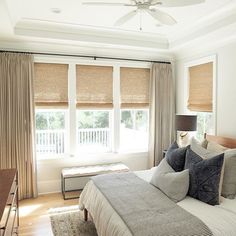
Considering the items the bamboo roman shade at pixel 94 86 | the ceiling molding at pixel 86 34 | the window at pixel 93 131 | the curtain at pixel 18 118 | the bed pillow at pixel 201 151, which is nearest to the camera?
the bed pillow at pixel 201 151

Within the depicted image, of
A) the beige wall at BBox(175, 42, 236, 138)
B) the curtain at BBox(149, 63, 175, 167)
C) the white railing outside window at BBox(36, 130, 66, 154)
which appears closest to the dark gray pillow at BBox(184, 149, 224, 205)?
the beige wall at BBox(175, 42, 236, 138)

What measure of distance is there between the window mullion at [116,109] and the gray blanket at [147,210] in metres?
1.91

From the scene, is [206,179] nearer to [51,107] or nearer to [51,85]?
[51,107]

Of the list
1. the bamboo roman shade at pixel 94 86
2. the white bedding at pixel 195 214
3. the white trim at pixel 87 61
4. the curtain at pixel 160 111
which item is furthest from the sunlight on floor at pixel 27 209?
the white trim at pixel 87 61

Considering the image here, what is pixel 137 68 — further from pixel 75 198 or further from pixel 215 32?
pixel 75 198

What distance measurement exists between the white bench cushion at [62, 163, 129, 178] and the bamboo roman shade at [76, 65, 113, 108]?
1.17 meters

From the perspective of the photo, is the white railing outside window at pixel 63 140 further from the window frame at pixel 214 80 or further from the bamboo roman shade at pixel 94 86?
the window frame at pixel 214 80

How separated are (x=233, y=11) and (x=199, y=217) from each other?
8.55ft

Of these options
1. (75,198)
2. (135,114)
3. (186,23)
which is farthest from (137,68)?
(75,198)

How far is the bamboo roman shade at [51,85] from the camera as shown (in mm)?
4250

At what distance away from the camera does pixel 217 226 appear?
1.91 metres

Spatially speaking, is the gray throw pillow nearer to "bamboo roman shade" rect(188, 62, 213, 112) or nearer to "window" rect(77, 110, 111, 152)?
"bamboo roman shade" rect(188, 62, 213, 112)

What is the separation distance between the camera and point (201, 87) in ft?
14.4

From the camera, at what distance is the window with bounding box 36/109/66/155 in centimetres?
441
